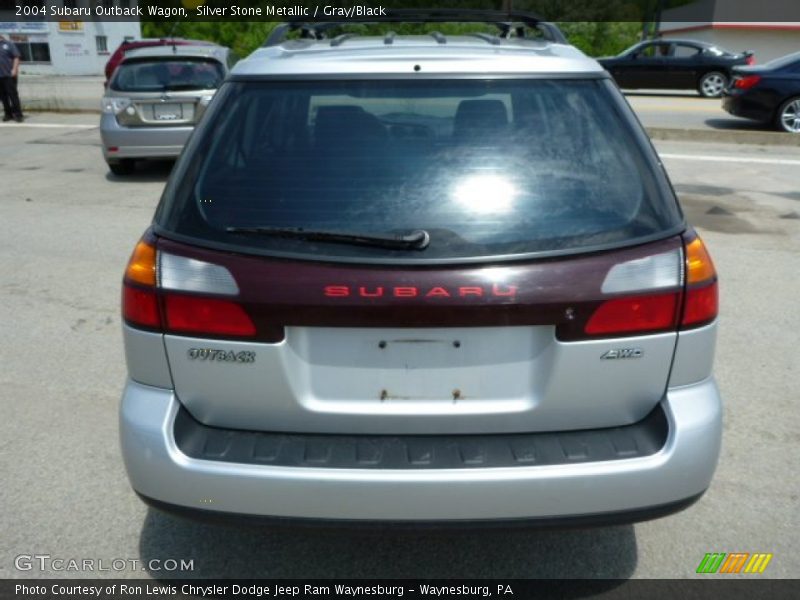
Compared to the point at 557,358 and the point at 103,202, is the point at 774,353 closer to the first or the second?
the point at 557,358

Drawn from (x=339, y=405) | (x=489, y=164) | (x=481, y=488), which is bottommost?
(x=481, y=488)

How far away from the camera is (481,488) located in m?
2.26

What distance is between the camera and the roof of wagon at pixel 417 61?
2.52m

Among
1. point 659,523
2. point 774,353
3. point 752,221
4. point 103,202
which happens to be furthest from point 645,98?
point 659,523

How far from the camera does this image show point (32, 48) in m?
46.1

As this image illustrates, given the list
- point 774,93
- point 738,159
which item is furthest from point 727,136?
point 738,159

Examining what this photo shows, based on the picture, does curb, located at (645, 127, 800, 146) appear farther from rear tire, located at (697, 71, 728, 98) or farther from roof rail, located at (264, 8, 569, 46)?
roof rail, located at (264, 8, 569, 46)

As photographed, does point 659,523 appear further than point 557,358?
Yes

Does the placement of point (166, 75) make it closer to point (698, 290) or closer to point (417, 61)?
point (417, 61)

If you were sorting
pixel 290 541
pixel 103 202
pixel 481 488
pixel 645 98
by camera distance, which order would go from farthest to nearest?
pixel 645 98 < pixel 103 202 < pixel 290 541 < pixel 481 488

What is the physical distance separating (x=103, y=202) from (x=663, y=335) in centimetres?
811

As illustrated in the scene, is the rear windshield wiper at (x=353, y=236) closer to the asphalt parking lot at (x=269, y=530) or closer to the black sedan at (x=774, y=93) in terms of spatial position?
the asphalt parking lot at (x=269, y=530)

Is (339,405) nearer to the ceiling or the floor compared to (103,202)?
nearer to the ceiling

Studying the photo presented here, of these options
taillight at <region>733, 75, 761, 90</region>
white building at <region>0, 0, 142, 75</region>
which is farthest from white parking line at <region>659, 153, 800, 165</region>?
white building at <region>0, 0, 142, 75</region>
